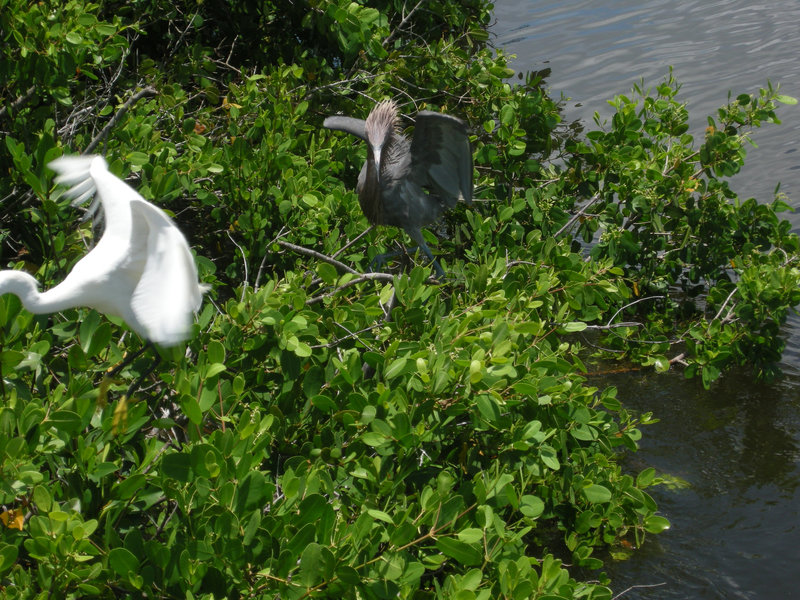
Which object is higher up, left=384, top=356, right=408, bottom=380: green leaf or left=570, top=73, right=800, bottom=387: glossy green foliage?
left=384, top=356, right=408, bottom=380: green leaf

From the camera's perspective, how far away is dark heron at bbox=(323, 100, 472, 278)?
14.0 feet

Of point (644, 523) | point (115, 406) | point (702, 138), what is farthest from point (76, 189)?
point (702, 138)

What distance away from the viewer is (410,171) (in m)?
4.58

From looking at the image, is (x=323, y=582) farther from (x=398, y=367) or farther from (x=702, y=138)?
(x=702, y=138)

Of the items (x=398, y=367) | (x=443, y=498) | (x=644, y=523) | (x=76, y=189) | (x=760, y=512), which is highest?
(x=76, y=189)

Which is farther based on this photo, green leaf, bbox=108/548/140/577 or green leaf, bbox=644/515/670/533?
green leaf, bbox=644/515/670/533

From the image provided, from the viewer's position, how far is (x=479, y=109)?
5.29 meters

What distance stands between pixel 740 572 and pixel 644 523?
79cm

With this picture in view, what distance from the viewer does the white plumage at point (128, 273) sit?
6.55 feet

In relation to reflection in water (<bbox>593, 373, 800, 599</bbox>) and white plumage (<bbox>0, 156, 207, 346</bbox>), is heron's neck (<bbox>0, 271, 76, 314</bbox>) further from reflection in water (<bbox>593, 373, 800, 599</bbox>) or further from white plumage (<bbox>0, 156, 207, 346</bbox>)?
reflection in water (<bbox>593, 373, 800, 599</bbox>)

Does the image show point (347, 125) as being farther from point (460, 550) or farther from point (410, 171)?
point (460, 550)

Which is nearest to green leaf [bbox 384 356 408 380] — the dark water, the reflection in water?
the dark water

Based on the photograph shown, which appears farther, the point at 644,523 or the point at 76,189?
the point at 644,523

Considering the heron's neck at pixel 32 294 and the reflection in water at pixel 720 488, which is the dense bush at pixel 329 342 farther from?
the reflection in water at pixel 720 488
